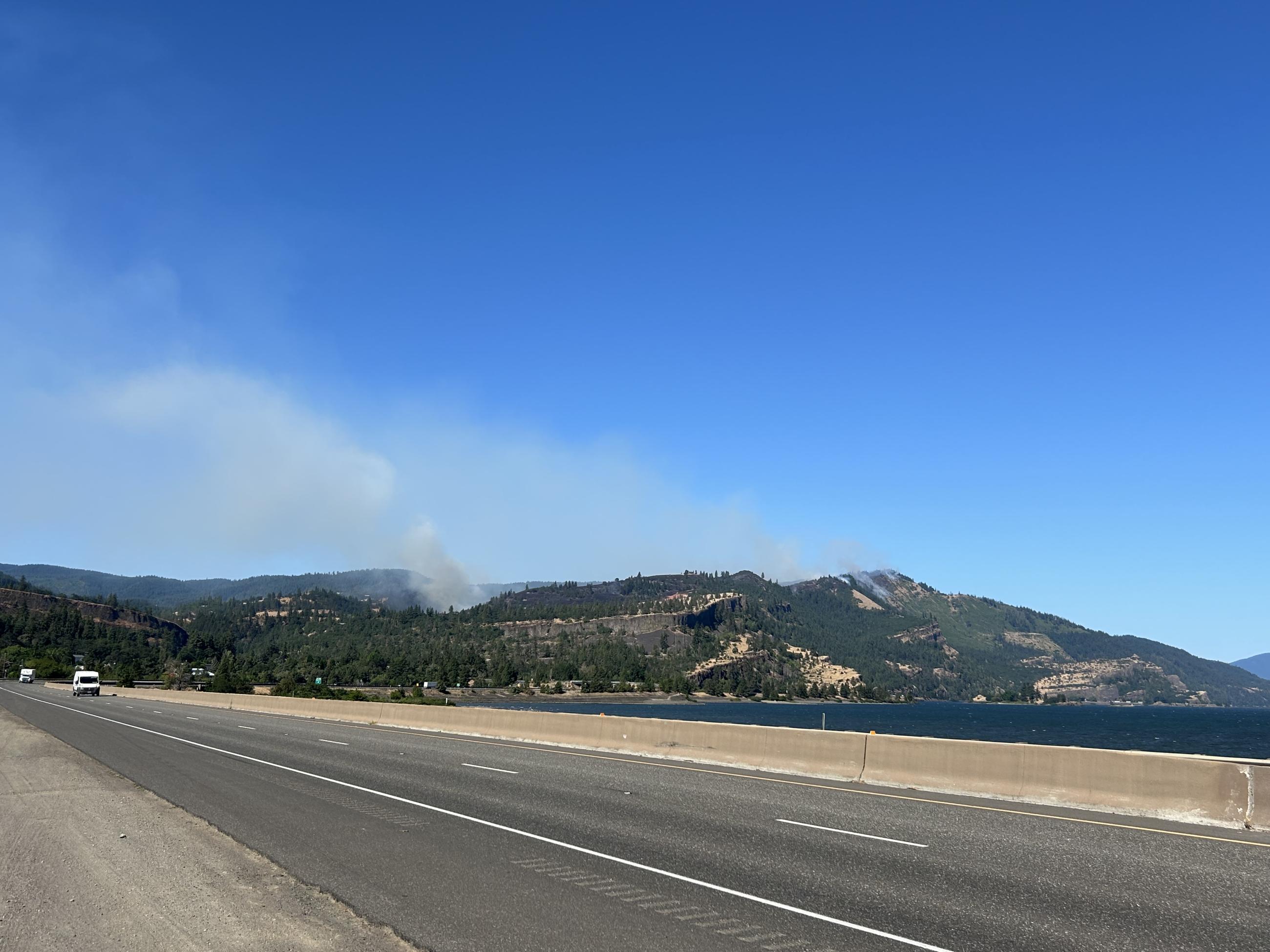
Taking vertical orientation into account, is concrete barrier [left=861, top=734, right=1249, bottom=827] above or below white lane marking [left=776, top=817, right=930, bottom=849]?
above

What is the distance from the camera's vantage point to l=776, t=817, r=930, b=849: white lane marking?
12547 millimetres

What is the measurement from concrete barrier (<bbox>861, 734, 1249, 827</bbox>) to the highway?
1.98 ft

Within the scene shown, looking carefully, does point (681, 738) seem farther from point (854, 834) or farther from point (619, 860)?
point (619, 860)

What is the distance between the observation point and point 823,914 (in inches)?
352

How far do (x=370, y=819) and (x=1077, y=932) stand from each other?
1024cm

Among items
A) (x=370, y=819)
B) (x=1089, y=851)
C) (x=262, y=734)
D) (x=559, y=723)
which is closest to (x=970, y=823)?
(x=1089, y=851)

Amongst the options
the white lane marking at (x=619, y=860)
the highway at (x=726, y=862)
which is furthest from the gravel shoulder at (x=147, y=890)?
the white lane marking at (x=619, y=860)

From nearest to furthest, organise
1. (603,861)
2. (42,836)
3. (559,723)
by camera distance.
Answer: (603,861)
(42,836)
(559,723)

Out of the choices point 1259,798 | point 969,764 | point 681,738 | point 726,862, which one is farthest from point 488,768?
point 1259,798

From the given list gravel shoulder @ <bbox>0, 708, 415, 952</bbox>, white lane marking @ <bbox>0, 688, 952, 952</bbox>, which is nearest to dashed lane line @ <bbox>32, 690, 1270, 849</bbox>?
white lane marking @ <bbox>0, 688, 952, 952</bbox>

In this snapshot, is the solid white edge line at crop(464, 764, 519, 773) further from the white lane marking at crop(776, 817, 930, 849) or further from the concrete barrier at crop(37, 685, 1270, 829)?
the white lane marking at crop(776, 817, 930, 849)

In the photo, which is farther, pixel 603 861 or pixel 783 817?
pixel 783 817

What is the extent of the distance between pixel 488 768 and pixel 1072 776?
13.1m

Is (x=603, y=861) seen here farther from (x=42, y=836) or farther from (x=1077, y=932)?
(x=42, y=836)
